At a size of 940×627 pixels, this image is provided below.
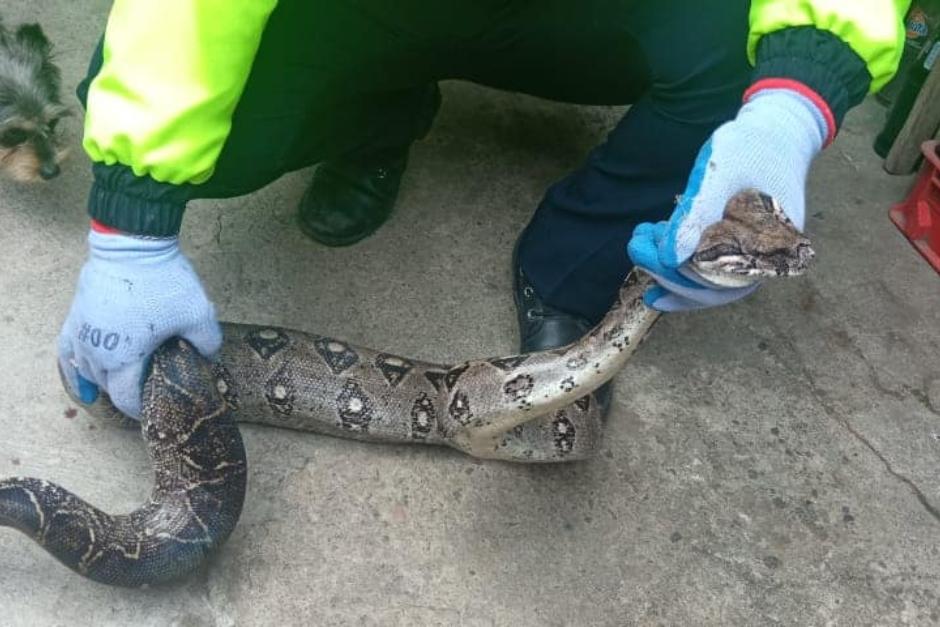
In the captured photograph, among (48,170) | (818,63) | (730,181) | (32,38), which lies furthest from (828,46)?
(32,38)

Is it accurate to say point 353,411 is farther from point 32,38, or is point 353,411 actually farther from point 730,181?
point 32,38

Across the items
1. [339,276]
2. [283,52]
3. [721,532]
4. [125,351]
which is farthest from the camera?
[339,276]

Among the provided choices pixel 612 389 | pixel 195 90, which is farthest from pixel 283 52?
pixel 612 389

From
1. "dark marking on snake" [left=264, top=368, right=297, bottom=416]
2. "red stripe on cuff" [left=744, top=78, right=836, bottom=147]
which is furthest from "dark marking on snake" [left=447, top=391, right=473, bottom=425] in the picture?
"red stripe on cuff" [left=744, top=78, right=836, bottom=147]

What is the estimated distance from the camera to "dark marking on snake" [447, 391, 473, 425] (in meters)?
2.55

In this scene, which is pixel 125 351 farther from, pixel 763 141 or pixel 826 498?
pixel 826 498

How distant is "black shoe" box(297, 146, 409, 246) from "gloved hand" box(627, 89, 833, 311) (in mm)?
1316

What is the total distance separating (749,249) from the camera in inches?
73.5

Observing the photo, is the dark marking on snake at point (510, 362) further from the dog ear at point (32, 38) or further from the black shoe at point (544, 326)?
the dog ear at point (32, 38)

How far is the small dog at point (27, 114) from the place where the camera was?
310 centimetres

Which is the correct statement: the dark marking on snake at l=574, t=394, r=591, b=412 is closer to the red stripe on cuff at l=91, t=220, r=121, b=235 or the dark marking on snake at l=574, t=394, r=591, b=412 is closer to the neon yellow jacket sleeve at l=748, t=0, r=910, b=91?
the neon yellow jacket sleeve at l=748, t=0, r=910, b=91

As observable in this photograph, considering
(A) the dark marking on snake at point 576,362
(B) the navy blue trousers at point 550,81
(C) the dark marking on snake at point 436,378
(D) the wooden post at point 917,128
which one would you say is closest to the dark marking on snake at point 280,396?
(C) the dark marking on snake at point 436,378

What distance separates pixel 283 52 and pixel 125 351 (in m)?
0.79

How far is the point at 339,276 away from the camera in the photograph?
3092 mm
